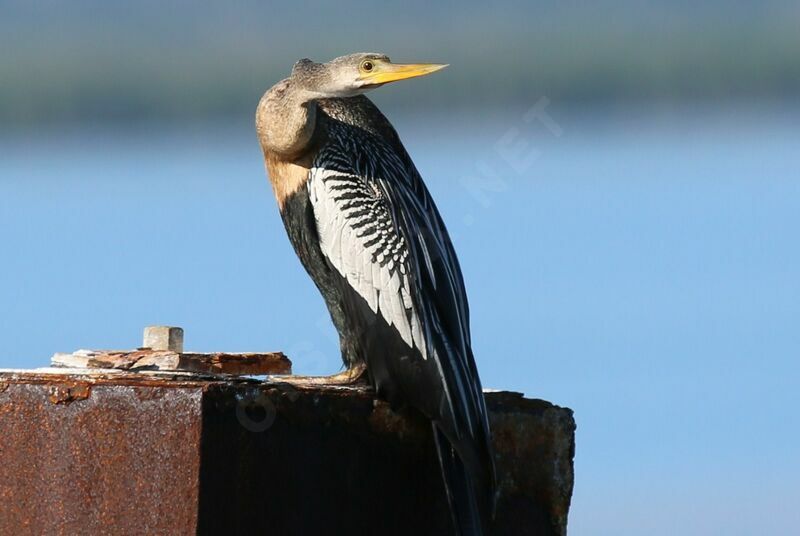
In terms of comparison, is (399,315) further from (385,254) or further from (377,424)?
(377,424)

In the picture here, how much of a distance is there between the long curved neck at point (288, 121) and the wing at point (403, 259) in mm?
82

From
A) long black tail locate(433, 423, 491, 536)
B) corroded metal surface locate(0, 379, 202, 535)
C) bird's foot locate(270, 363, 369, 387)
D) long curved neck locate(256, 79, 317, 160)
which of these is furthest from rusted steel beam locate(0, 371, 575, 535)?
long curved neck locate(256, 79, 317, 160)

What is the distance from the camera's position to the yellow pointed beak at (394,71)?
4.12 m

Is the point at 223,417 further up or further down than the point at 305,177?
further down

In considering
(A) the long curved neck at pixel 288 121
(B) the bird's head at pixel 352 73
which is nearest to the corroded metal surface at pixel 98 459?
(A) the long curved neck at pixel 288 121

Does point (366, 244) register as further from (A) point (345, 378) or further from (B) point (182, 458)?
(B) point (182, 458)

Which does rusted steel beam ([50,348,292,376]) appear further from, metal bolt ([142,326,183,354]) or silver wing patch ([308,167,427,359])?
silver wing patch ([308,167,427,359])

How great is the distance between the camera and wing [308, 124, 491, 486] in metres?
3.49

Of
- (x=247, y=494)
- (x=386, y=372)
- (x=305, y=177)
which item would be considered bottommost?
(x=247, y=494)

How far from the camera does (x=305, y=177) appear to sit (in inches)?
165

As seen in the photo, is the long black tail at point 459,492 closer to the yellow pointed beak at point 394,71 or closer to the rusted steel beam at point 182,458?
the rusted steel beam at point 182,458

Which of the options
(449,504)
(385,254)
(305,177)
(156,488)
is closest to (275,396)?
(156,488)

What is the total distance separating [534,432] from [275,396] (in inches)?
36.9

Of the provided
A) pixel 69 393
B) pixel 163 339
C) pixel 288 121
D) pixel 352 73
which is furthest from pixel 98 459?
pixel 352 73
